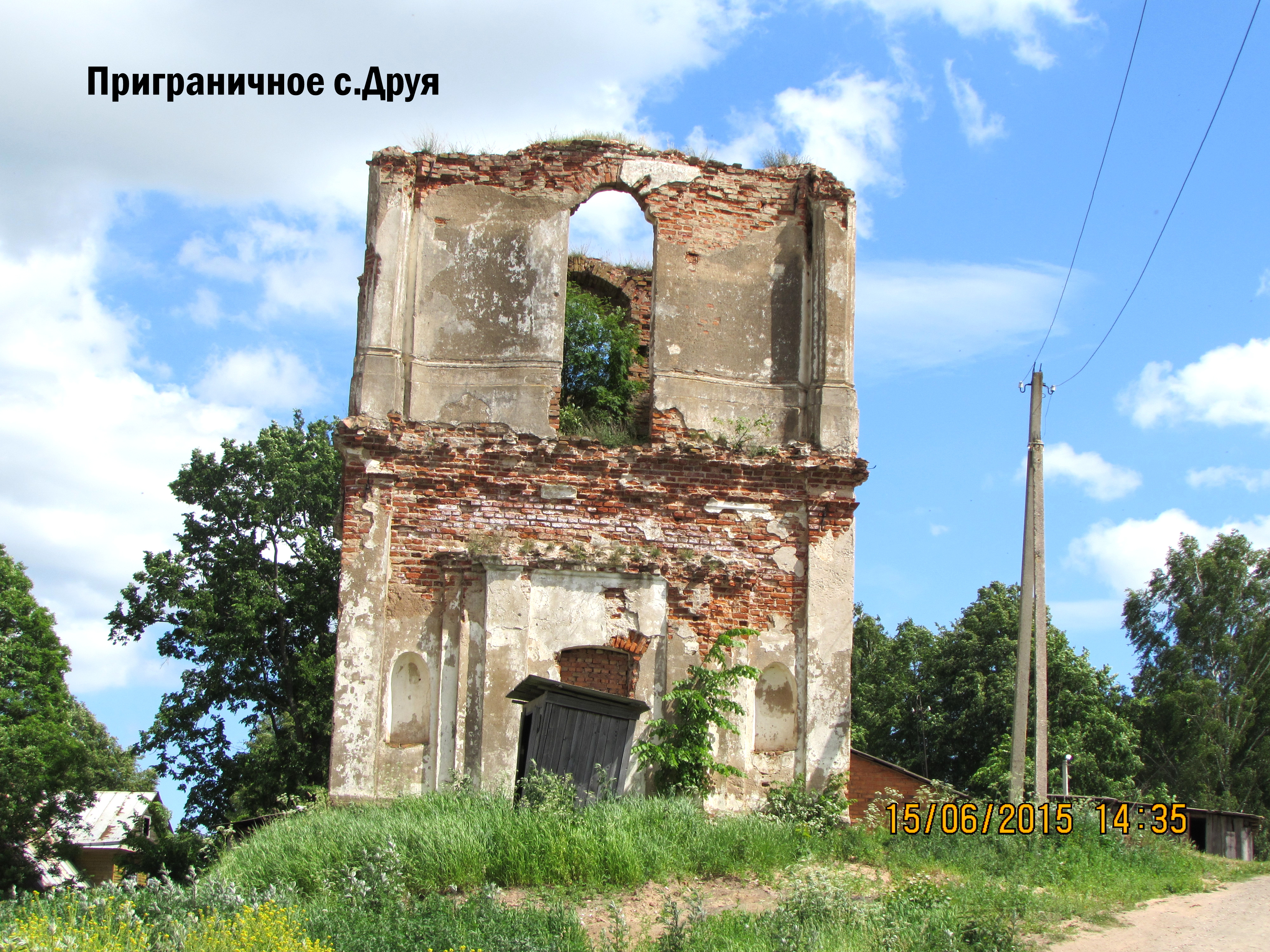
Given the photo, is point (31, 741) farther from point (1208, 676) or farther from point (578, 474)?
point (1208, 676)

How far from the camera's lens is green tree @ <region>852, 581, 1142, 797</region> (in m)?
25.5

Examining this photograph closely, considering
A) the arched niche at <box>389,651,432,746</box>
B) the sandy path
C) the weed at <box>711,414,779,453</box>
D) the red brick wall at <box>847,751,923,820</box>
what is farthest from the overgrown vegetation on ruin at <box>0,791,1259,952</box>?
the red brick wall at <box>847,751,923,820</box>

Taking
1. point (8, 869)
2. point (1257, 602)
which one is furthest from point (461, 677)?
point (1257, 602)

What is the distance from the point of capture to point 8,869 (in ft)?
74.4

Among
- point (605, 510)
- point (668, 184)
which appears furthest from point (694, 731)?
point (668, 184)

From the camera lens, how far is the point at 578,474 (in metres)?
12.1

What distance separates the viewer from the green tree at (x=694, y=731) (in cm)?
1111

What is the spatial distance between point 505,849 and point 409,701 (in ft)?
9.95

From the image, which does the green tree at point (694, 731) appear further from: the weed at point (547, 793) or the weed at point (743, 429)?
the weed at point (743, 429)

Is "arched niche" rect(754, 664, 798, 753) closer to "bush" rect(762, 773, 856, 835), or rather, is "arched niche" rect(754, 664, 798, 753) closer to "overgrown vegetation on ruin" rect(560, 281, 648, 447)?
"bush" rect(762, 773, 856, 835)

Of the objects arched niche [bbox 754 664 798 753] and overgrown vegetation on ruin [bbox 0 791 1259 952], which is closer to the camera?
overgrown vegetation on ruin [bbox 0 791 1259 952]

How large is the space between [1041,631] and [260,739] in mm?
20053

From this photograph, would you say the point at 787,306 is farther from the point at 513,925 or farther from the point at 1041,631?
the point at 513,925

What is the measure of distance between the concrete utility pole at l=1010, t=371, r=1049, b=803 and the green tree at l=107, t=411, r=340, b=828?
39.8 feet
